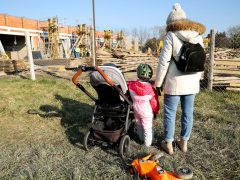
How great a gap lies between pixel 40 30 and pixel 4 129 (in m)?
36.1

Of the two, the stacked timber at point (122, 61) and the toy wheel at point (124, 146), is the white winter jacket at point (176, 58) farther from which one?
the stacked timber at point (122, 61)

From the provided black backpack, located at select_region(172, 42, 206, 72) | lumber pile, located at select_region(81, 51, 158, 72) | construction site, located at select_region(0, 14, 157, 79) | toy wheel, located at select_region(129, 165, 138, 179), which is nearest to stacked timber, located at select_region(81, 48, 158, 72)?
lumber pile, located at select_region(81, 51, 158, 72)

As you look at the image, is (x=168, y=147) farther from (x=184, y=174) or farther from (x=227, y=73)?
(x=227, y=73)

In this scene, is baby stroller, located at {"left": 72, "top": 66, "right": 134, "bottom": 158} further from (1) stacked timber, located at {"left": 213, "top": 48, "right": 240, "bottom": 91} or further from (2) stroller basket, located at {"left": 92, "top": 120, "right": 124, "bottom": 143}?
(1) stacked timber, located at {"left": 213, "top": 48, "right": 240, "bottom": 91}

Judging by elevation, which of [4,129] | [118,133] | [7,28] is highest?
[7,28]

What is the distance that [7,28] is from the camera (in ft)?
105

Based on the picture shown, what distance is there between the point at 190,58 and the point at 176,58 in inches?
7.5

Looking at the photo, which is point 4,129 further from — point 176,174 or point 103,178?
point 176,174

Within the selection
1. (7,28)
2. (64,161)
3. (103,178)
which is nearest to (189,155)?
(103,178)

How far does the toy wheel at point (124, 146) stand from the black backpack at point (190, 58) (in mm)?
1218

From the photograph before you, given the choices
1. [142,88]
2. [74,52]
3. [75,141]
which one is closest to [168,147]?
[142,88]

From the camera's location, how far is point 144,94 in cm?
343

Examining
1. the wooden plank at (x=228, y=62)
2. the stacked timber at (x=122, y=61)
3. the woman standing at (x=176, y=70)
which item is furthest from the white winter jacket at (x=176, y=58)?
the stacked timber at (x=122, y=61)

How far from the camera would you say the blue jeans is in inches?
124
